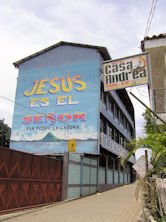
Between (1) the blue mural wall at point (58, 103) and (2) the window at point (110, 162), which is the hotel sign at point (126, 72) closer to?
(1) the blue mural wall at point (58, 103)

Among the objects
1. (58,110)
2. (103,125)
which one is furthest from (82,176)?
(103,125)

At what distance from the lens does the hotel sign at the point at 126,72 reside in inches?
396

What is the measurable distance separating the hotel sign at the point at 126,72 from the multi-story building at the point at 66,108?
9972 millimetres

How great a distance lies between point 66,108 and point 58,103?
3.35 ft

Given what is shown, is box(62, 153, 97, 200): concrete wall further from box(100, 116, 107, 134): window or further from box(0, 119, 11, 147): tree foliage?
box(0, 119, 11, 147): tree foliage

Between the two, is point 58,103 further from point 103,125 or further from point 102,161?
point 102,161

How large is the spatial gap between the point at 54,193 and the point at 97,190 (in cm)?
785

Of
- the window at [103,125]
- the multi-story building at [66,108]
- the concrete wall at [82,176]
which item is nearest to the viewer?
the concrete wall at [82,176]

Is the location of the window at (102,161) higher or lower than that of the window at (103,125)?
lower

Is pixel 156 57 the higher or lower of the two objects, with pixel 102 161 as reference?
higher

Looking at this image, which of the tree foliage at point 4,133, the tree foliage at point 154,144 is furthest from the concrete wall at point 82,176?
the tree foliage at point 4,133

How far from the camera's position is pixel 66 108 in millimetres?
22469

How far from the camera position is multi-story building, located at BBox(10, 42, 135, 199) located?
21250 mm

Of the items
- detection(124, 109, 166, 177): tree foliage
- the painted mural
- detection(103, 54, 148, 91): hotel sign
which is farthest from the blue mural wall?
detection(124, 109, 166, 177): tree foliage
